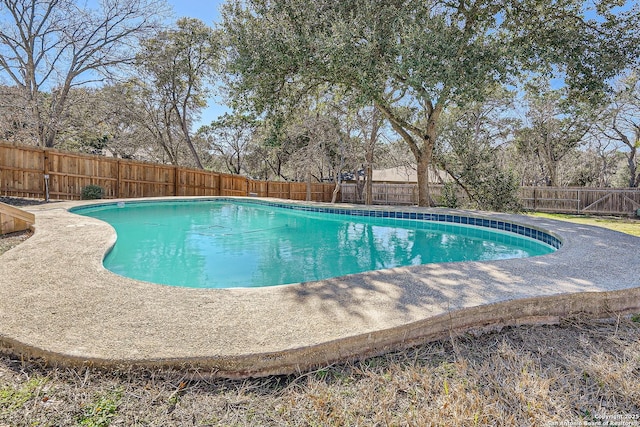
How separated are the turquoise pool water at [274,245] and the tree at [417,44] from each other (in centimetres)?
322

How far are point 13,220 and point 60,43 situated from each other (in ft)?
34.9

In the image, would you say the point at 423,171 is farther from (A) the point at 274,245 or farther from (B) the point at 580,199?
(B) the point at 580,199

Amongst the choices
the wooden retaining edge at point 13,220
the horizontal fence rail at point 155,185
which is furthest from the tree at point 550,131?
the wooden retaining edge at point 13,220

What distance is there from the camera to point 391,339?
1.93m

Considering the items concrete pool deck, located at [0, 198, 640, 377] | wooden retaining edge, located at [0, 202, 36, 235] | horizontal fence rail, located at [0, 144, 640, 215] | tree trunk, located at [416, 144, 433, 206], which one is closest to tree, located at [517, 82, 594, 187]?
horizontal fence rail, located at [0, 144, 640, 215]

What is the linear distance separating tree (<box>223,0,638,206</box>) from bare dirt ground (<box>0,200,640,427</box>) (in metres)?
6.09

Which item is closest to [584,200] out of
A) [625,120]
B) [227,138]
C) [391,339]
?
[625,120]

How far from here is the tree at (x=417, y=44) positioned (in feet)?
22.9

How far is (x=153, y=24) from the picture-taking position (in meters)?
13.0

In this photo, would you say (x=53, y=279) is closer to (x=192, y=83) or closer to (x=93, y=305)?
(x=93, y=305)

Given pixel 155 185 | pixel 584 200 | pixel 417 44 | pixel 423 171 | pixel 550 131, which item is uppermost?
pixel 550 131

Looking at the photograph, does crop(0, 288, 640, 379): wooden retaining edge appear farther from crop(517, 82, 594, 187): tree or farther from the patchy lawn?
crop(517, 82, 594, 187): tree

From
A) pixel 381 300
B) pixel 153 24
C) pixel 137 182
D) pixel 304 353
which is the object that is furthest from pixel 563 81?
pixel 137 182

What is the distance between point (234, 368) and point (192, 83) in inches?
772
